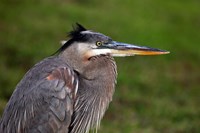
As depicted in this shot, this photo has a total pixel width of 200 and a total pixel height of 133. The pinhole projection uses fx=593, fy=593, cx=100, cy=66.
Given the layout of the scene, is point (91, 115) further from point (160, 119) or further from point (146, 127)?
point (160, 119)

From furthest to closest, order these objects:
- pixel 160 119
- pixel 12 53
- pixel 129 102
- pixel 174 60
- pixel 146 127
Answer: pixel 174 60, pixel 12 53, pixel 129 102, pixel 160 119, pixel 146 127

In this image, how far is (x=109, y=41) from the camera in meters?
5.06

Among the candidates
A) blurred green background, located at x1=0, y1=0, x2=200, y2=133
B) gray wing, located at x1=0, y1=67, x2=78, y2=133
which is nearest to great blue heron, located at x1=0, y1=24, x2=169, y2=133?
gray wing, located at x1=0, y1=67, x2=78, y2=133

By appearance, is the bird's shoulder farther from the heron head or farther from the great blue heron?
the heron head

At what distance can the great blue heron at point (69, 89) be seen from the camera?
4.79 m

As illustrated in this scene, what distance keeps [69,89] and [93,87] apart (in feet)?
0.74

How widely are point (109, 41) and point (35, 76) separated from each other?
0.70 m

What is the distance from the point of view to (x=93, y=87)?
16.5ft

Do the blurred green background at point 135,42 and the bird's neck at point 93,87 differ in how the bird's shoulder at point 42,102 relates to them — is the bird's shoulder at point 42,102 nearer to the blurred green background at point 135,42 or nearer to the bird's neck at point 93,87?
the bird's neck at point 93,87

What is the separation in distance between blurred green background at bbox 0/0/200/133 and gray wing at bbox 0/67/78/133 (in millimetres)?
2657

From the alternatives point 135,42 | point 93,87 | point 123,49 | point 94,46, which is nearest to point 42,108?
point 93,87

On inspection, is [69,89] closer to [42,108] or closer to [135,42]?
[42,108]

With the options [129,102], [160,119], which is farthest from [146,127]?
[129,102]

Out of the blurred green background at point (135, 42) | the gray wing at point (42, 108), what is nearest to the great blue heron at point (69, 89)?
the gray wing at point (42, 108)
